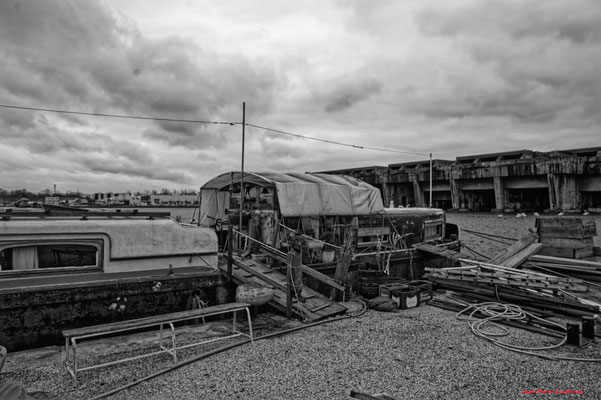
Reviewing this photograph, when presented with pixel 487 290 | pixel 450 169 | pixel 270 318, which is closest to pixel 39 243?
pixel 270 318

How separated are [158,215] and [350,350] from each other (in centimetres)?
624

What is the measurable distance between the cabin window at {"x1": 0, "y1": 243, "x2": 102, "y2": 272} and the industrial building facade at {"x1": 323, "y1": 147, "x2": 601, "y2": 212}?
154ft

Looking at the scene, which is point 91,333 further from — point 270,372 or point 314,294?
point 314,294

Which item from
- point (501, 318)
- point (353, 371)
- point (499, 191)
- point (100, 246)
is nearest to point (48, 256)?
point (100, 246)

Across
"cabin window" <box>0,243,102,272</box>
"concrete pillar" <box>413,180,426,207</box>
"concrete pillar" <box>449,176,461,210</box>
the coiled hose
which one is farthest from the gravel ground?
"concrete pillar" <box>413,180,426,207</box>

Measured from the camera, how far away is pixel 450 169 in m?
55.3

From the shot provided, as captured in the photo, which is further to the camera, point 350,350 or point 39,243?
point 39,243

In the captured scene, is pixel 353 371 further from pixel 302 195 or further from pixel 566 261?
pixel 566 261

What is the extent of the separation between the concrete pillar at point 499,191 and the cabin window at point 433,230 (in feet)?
112

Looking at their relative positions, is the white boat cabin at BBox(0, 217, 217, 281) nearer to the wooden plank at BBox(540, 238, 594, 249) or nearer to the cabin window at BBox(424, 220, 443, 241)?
the cabin window at BBox(424, 220, 443, 241)

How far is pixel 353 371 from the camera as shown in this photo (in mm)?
6016

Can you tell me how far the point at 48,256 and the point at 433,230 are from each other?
53.7 feet

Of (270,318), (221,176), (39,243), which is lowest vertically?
(270,318)

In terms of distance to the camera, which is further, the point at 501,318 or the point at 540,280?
the point at 540,280
